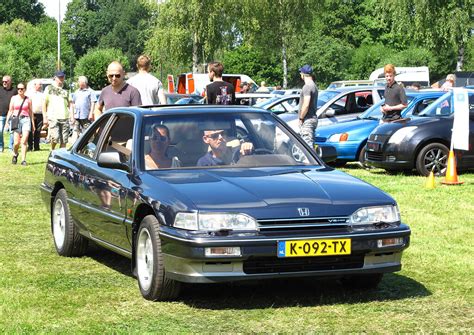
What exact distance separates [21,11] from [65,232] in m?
133

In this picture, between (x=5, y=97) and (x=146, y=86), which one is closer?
(x=146, y=86)

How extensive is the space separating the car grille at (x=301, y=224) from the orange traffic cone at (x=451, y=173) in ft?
31.9

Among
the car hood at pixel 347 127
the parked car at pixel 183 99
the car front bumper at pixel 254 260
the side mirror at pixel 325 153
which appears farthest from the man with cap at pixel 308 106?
the parked car at pixel 183 99

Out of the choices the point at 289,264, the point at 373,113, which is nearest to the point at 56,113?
the point at 373,113

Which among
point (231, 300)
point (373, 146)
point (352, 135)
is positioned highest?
point (352, 135)

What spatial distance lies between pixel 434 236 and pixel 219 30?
60.9 m

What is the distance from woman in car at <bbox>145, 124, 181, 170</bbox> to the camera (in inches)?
323

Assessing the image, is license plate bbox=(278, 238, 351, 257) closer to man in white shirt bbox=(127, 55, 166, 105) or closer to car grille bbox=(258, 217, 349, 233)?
car grille bbox=(258, 217, 349, 233)

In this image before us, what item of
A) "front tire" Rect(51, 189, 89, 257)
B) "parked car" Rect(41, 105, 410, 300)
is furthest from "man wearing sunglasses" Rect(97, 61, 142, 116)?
"parked car" Rect(41, 105, 410, 300)

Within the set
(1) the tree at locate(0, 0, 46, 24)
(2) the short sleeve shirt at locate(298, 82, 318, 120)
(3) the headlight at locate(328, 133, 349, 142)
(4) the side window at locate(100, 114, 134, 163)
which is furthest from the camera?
(1) the tree at locate(0, 0, 46, 24)

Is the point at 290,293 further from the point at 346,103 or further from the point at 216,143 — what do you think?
the point at 346,103

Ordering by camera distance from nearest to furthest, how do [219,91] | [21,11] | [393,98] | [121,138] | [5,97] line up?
[121,138] < [219,91] < [393,98] < [5,97] < [21,11]

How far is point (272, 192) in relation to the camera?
289 inches

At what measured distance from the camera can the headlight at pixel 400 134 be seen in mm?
18422
